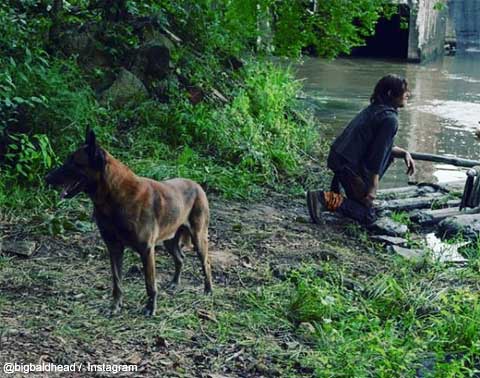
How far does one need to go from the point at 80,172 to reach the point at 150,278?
83 centimetres

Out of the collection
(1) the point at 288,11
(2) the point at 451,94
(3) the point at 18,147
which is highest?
(1) the point at 288,11

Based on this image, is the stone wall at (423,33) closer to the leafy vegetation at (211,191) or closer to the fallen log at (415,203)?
the leafy vegetation at (211,191)

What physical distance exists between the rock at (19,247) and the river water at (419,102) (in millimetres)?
5551

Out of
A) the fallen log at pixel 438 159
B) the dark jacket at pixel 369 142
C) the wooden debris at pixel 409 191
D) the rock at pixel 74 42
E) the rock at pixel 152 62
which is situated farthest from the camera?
the rock at pixel 152 62

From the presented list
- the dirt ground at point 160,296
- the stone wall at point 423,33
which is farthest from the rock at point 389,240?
the stone wall at point 423,33

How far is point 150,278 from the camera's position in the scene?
19.3 feet

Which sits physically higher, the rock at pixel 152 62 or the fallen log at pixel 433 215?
the rock at pixel 152 62

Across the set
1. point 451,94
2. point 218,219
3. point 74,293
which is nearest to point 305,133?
point 218,219

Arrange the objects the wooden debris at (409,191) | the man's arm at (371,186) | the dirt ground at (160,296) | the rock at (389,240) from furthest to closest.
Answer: the wooden debris at (409,191) → the man's arm at (371,186) → the rock at (389,240) → the dirt ground at (160,296)

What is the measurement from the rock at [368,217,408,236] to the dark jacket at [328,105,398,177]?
49 centimetres

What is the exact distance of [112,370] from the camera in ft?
16.6

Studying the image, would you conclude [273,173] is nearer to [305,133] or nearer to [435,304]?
[305,133]

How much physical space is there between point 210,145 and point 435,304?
4569 millimetres

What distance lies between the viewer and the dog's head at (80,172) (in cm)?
568
